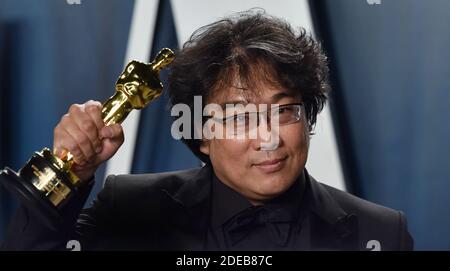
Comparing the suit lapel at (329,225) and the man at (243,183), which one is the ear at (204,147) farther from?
the suit lapel at (329,225)

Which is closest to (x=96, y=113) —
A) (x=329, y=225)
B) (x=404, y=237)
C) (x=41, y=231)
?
(x=41, y=231)

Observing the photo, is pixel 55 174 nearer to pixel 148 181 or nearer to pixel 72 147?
pixel 72 147

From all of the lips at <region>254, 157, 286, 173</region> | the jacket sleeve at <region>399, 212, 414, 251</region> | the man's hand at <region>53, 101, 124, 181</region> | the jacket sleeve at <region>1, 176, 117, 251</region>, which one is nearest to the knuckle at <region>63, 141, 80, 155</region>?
the man's hand at <region>53, 101, 124, 181</region>

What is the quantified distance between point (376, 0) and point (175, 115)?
497 mm

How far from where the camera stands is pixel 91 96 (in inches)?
55.3

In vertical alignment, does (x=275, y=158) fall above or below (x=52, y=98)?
below

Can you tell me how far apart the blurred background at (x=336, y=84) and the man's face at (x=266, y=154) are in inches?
7.8

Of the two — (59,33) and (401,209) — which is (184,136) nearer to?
(59,33)

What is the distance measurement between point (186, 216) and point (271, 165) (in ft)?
0.68

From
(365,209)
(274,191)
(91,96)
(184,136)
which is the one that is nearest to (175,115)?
(184,136)

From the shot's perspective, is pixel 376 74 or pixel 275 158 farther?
pixel 376 74

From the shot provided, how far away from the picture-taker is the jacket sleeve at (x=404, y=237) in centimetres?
132
